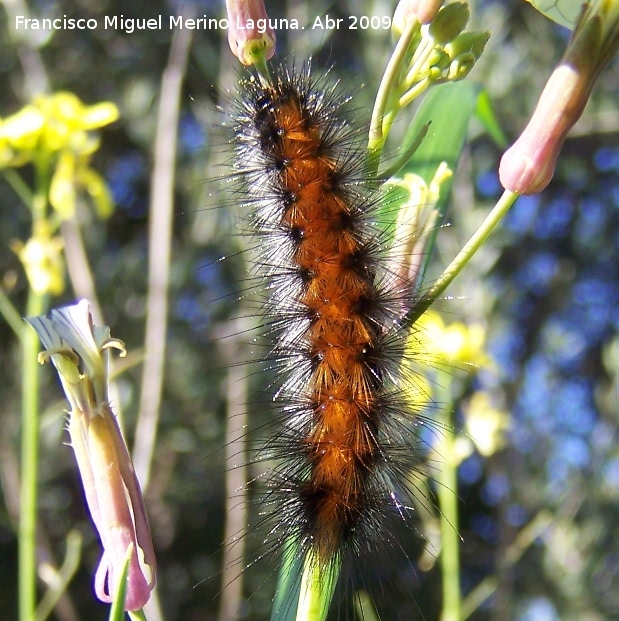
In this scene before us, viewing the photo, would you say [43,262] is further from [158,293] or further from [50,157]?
[158,293]

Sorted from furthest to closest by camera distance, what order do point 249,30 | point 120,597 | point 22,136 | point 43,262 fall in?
1. point 22,136
2. point 43,262
3. point 249,30
4. point 120,597

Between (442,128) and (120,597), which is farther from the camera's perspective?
(442,128)

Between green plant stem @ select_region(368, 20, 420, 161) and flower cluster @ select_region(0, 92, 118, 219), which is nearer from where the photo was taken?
green plant stem @ select_region(368, 20, 420, 161)

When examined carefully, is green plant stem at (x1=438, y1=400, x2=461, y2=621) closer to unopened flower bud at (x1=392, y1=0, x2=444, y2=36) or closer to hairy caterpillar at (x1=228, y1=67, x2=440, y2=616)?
hairy caterpillar at (x1=228, y1=67, x2=440, y2=616)

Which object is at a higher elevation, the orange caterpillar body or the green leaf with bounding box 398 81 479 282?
the green leaf with bounding box 398 81 479 282

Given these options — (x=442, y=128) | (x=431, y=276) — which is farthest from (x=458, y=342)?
(x=431, y=276)

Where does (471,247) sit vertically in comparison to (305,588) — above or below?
above

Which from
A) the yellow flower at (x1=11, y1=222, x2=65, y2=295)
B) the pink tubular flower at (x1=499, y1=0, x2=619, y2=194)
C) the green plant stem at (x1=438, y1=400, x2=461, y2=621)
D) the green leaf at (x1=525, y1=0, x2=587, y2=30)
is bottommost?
the green plant stem at (x1=438, y1=400, x2=461, y2=621)

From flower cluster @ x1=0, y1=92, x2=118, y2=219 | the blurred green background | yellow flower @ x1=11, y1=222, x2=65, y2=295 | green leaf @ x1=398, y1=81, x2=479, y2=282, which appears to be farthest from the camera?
the blurred green background

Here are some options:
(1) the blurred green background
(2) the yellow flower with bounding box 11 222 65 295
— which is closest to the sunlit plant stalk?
(2) the yellow flower with bounding box 11 222 65 295
